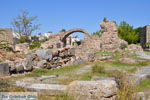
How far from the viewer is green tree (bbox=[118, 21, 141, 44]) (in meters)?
49.5

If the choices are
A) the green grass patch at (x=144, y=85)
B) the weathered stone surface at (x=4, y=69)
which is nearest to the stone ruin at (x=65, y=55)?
the weathered stone surface at (x=4, y=69)

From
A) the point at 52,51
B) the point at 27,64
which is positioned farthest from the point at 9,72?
the point at 52,51

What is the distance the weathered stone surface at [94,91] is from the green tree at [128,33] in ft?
152

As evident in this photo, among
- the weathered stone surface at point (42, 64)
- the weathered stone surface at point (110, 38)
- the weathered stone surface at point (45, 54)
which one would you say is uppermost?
the weathered stone surface at point (110, 38)

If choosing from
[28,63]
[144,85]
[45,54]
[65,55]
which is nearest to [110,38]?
[65,55]

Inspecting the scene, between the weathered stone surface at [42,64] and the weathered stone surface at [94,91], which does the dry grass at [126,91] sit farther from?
the weathered stone surface at [42,64]

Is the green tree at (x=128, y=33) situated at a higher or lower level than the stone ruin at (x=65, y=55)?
higher

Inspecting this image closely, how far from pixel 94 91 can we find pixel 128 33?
4770cm

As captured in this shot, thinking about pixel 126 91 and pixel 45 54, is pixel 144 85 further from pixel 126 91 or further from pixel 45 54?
pixel 45 54

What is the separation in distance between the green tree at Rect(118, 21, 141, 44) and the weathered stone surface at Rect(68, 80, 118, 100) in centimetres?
4621

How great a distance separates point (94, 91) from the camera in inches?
168

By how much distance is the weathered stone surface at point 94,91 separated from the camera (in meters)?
4.24

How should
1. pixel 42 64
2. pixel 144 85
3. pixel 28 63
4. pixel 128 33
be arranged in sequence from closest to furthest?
pixel 144 85 < pixel 28 63 < pixel 42 64 < pixel 128 33

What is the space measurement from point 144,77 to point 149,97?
8.05 ft
